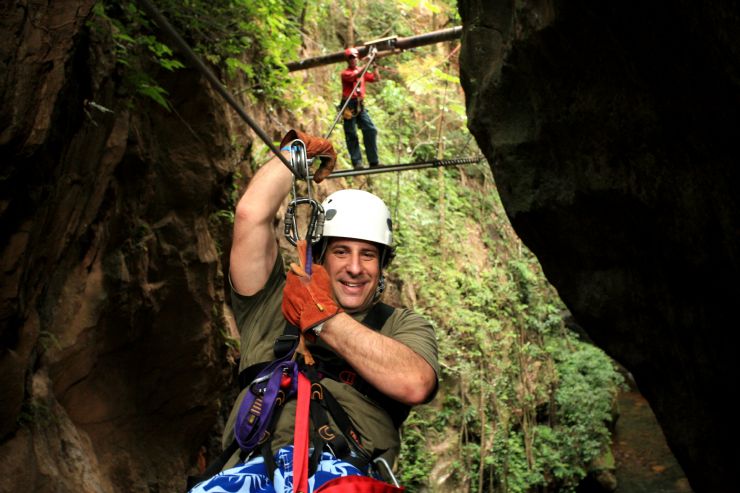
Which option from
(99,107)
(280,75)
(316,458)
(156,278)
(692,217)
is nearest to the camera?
(316,458)

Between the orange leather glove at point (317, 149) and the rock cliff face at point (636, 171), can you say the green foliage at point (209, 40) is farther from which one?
the rock cliff face at point (636, 171)

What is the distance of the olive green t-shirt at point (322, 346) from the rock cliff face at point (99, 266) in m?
1.04

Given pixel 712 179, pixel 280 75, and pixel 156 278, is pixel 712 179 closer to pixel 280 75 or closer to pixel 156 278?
pixel 156 278

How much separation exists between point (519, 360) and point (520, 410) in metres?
0.83

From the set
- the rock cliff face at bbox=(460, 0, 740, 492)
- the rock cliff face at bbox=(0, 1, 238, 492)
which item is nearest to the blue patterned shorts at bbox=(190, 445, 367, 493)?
the rock cliff face at bbox=(0, 1, 238, 492)

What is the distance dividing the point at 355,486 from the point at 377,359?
525mm

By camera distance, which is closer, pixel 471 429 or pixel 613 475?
pixel 471 429

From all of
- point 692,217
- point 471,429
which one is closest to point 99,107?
point 692,217

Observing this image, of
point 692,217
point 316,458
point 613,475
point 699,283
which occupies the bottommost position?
point 613,475

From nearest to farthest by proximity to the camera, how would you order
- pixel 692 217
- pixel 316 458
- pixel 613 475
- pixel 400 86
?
pixel 316 458 < pixel 692 217 < pixel 613 475 < pixel 400 86

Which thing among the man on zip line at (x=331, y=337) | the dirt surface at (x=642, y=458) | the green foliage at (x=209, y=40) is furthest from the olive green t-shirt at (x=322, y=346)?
the dirt surface at (x=642, y=458)

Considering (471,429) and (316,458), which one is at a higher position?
(316,458)

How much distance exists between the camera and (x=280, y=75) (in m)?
7.61

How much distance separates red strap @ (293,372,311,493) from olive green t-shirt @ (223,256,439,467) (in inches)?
7.2
